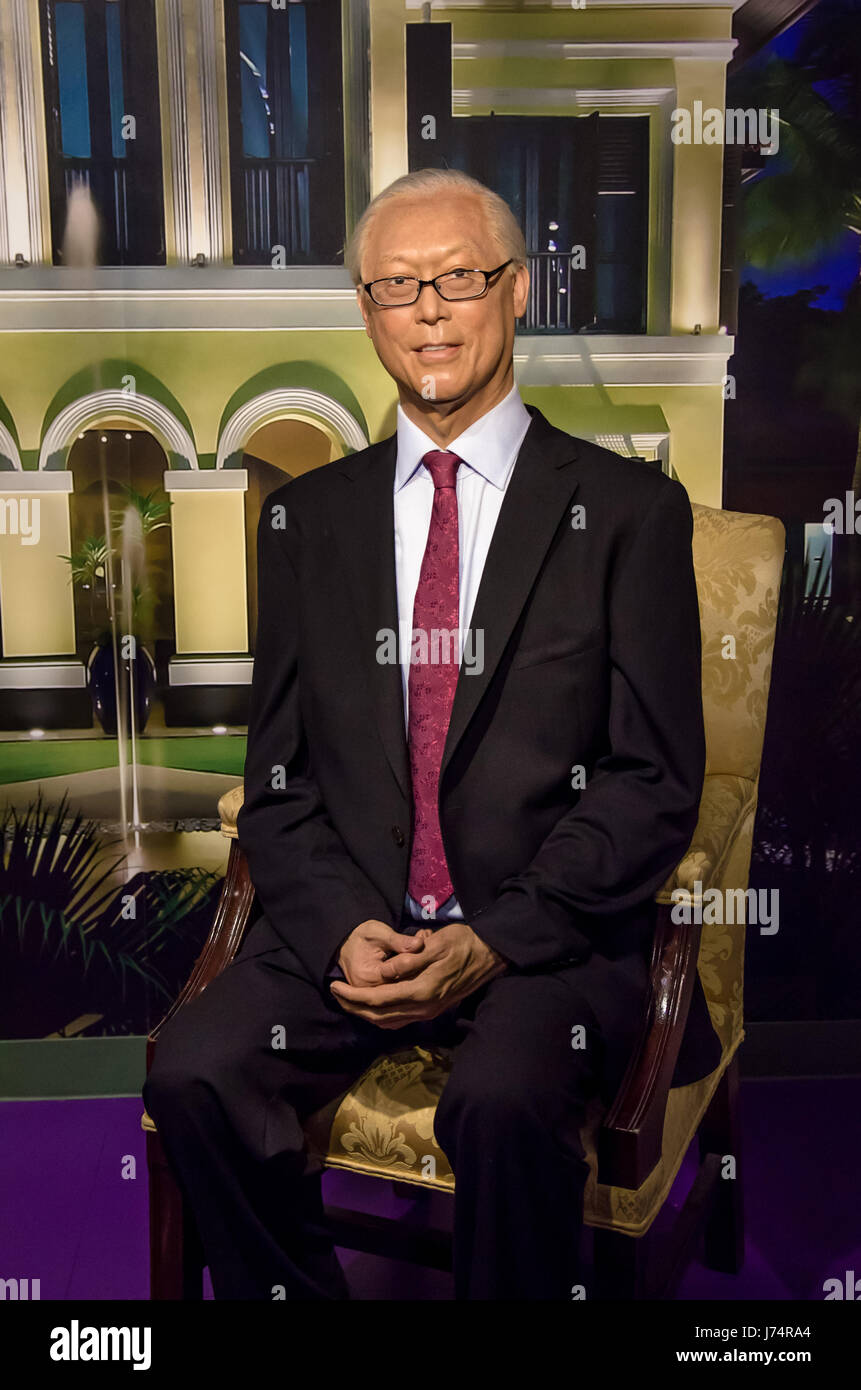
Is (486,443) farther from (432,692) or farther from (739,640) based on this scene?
(739,640)

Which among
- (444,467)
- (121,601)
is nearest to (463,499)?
(444,467)

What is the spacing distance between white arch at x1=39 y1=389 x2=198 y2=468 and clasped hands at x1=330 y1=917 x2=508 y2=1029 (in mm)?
1633

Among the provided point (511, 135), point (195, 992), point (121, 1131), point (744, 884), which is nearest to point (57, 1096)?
point (121, 1131)

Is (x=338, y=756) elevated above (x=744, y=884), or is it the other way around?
(x=338, y=756)

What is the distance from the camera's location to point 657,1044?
195 cm

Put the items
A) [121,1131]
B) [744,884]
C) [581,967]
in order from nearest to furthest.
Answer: [581,967]
[744,884]
[121,1131]

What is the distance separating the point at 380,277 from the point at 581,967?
4.19 feet

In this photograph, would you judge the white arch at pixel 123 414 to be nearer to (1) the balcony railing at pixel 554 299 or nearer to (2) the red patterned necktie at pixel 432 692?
(1) the balcony railing at pixel 554 299

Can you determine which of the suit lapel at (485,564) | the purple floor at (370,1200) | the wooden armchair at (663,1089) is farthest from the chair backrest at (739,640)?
the purple floor at (370,1200)

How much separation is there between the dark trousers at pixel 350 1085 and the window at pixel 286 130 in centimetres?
188

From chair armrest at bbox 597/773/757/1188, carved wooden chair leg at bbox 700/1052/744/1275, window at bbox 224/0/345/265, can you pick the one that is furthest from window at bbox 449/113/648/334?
carved wooden chair leg at bbox 700/1052/744/1275

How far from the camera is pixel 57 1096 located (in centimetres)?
338

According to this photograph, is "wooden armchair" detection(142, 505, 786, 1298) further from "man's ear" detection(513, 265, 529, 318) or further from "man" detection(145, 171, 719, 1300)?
"man's ear" detection(513, 265, 529, 318)

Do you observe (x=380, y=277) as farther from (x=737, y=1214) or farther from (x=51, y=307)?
(x=737, y=1214)
